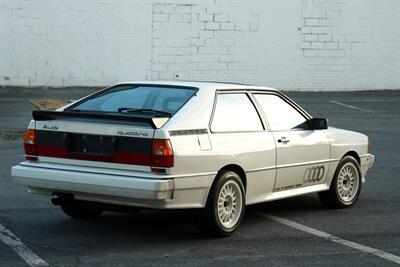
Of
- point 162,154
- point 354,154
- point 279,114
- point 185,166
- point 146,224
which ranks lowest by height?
point 146,224

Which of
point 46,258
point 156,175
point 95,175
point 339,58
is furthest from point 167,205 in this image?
point 339,58

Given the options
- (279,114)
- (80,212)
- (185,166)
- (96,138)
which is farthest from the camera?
(279,114)

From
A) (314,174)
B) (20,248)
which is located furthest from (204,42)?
(20,248)

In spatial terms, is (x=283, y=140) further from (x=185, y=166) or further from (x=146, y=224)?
(x=146, y=224)

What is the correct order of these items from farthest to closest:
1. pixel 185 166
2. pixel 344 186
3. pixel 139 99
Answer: pixel 344 186, pixel 139 99, pixel 185 166

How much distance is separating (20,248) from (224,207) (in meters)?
1.93

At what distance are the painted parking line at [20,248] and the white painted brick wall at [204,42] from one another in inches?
645

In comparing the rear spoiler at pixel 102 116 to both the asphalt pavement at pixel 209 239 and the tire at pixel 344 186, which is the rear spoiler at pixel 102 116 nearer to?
the asphalt pavement at pixel 209 239

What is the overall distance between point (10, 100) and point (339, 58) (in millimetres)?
11619

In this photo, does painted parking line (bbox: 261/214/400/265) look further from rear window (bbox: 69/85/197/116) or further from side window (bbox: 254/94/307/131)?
rear window (bbox: 69/85/197/116)

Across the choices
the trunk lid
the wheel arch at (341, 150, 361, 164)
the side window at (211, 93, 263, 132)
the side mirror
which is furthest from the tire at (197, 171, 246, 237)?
the wheel arch at (341, 150, 361, 164)

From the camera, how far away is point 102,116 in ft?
21.5

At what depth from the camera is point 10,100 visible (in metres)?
20.7

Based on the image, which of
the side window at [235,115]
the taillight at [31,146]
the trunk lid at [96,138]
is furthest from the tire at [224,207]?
the taillight at [31,146]
